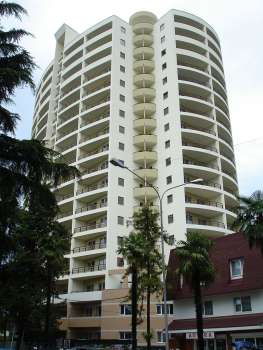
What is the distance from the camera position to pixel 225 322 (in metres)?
36.5

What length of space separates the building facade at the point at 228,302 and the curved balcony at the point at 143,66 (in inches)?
2047

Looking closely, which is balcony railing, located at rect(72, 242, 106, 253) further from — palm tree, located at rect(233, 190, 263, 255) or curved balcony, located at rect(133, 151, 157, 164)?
palm tree, located at rect(233, 190, 263, 255)

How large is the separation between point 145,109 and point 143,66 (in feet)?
33.0

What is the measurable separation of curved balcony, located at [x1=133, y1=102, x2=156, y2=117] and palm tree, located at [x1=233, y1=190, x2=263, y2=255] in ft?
162

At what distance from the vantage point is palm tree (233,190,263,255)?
3148 centimetres

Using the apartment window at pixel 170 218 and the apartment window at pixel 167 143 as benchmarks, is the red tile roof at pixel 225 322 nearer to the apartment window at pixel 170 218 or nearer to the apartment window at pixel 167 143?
the apartment window at pixel 170 218

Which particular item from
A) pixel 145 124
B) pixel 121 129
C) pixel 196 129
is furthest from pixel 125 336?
pixel 196 129

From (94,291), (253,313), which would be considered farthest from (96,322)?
(253,313)

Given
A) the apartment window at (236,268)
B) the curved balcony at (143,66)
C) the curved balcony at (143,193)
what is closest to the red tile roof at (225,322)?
the apartment window at (236,268)

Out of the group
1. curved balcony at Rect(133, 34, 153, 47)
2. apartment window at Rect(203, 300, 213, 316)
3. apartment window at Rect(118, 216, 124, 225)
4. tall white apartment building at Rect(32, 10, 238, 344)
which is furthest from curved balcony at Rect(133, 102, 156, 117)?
apartment window at Rect(203, 300, 213, 316)

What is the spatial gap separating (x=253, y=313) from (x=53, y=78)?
80727 millimetres

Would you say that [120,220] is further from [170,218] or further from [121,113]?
[121,113]

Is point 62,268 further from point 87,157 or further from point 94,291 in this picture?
point 87,157

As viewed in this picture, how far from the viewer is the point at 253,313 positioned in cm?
3541
